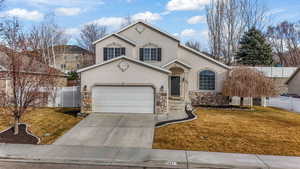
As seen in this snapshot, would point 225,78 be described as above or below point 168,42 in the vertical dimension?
below

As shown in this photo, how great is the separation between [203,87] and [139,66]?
326 inches

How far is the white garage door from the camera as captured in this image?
45.3ft

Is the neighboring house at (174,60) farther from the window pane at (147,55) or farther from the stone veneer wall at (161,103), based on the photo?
the stone veneer wall at (161,103)

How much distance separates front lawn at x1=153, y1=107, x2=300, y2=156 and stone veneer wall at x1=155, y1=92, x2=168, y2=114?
2.16 metres

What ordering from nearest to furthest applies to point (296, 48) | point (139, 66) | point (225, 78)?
point (139, 66), point (225, 78), point (296, 48)

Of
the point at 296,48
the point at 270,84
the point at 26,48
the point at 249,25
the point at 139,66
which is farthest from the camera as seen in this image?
the point at 296,48

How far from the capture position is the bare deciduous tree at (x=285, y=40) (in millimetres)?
45281

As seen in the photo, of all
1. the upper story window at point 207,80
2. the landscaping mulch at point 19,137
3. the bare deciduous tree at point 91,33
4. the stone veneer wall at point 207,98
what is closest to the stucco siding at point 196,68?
the upper story window at point 207,80

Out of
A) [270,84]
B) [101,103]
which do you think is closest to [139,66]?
[101,103]

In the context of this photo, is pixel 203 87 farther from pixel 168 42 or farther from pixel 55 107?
pixel 55 107

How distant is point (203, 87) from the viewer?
19.4 m

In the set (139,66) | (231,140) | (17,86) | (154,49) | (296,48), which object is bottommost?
(231,140)

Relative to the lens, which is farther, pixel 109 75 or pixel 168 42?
pixel 168 42

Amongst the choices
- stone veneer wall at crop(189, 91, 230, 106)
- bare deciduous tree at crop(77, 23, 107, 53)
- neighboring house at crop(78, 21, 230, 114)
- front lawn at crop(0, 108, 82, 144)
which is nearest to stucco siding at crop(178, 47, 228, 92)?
neighboring house at crop(78, 21, 230, 114)
